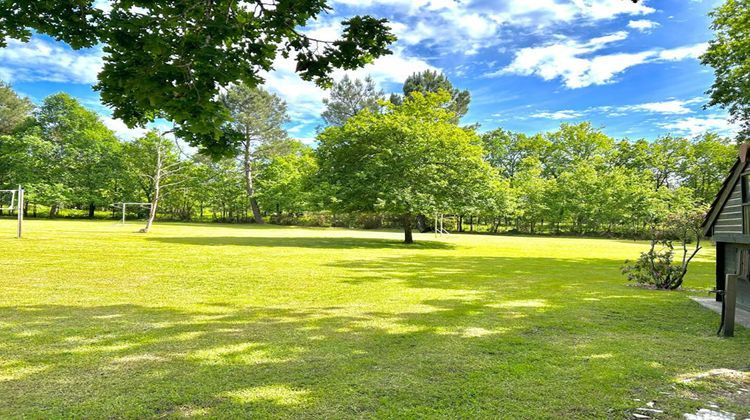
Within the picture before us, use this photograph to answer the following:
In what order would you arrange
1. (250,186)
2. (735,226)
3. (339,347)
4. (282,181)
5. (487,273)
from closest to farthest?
(339,347)
(735,226)
(487,273)
(282,181)
(250,186)

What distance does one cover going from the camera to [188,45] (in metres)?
4.32

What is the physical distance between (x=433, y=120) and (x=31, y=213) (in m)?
55.0

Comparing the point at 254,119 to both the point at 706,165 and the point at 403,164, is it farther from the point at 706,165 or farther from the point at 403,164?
the point at 706,165

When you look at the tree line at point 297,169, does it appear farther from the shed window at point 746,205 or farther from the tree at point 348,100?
the shed window at point 746,205

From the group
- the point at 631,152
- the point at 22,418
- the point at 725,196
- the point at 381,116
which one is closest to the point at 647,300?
the point at 725,196

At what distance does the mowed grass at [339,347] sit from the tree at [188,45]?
2.50m

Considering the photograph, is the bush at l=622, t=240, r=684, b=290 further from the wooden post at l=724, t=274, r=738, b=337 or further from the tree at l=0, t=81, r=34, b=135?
the tree at l=0, t=81, r=34, b=135

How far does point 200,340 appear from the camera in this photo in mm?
5641

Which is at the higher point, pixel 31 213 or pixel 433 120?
pixel 433 120

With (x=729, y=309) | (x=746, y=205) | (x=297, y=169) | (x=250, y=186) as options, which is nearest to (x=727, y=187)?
(x=746, y=205)

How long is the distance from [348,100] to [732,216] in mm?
48159

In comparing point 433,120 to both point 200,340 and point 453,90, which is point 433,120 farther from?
point 453,90

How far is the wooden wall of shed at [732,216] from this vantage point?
8922mm

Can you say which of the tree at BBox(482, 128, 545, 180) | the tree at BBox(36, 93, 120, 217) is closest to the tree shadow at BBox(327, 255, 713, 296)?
the tree at BBox(482, 128, 545, 180)
